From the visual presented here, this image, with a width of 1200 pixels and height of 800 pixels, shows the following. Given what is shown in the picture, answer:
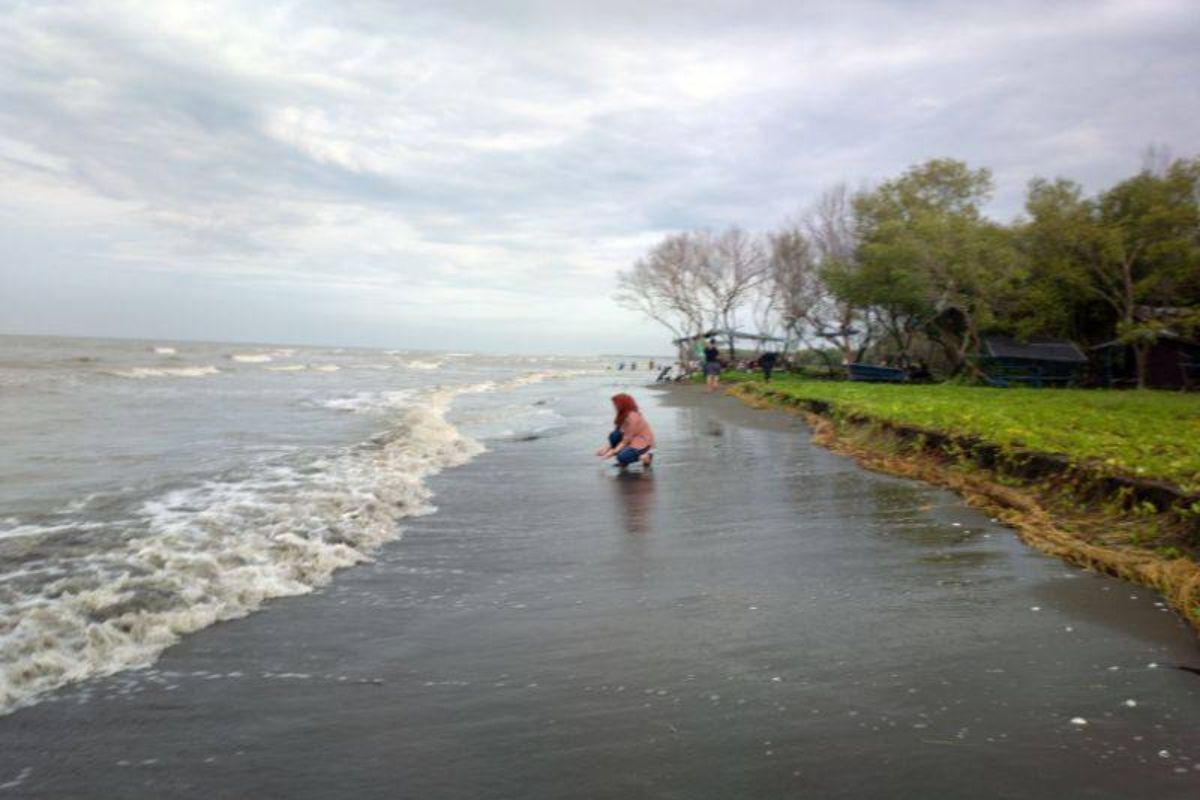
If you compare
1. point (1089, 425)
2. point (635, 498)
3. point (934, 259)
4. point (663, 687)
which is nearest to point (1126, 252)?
point (934, 259)

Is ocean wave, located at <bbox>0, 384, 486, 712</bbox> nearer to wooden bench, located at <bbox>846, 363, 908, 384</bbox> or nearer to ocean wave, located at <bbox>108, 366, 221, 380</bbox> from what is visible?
wooden bench, located at <bbox>846, 363, 908, 384</bbox>

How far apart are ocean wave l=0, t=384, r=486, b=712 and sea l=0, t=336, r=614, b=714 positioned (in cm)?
1

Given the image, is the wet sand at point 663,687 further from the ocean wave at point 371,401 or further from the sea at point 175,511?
the ocean wave at point 371,401

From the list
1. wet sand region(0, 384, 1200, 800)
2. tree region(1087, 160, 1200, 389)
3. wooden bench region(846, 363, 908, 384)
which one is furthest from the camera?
wooden bench region(846, 363, 908, 384)

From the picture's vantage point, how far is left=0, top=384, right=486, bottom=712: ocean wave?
13.3 ft

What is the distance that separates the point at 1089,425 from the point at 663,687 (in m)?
10.1

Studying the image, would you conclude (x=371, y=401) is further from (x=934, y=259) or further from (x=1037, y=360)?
(x=1037, y=360)

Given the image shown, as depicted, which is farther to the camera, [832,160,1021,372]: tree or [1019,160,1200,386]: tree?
[832,160,1021,372]: tree

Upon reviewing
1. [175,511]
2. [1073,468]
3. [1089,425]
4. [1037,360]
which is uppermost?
[1037,360]

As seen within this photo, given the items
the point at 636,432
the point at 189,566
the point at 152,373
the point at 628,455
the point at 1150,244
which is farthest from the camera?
the point at 152,373

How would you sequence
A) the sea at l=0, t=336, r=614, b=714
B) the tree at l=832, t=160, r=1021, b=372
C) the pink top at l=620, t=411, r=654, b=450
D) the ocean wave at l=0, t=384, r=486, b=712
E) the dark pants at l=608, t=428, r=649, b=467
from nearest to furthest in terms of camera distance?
1. the ocean wave at l=0, t=384, r=486, b=712
2. the sea at l=0, t=336, r=614, b=714
3. the dark pants at l=608, t=428, r=649, b=467
4. the pink top at l=620, t=411, r=654, b=450
5. the tree at l=832, t=160, r=1021, b=372

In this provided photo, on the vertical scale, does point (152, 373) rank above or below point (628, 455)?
above

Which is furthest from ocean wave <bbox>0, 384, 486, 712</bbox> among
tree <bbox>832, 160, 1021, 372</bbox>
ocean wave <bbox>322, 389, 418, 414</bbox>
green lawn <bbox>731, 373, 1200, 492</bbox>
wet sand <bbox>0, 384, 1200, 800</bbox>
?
tree <bbox>832, 160, 1021, 372</bbox>

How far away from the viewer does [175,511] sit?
25.1 feet
